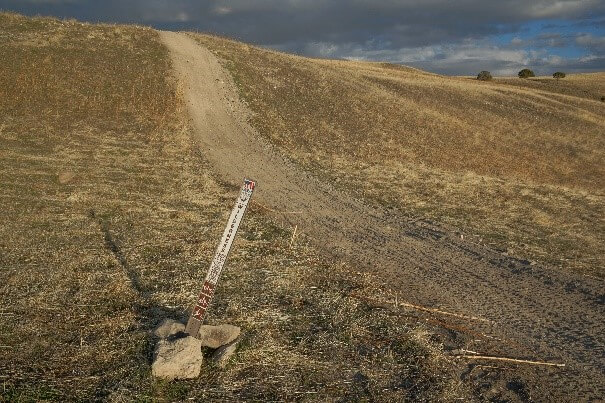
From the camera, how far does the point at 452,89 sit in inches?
1901

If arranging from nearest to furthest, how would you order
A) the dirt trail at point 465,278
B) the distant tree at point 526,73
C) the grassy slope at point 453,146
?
the dirt trail at point 465,278, the grassy slope at point 453,146, the distant tree at point 526,73

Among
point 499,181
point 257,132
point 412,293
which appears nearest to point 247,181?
point 412,293

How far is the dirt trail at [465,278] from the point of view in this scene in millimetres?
7996

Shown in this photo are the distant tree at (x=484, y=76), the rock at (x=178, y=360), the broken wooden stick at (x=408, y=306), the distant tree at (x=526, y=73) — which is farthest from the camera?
the distant tree at (x=526, y=73)

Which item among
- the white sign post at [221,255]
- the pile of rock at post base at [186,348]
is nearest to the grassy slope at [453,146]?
the pile of rock at post base at [186,348]

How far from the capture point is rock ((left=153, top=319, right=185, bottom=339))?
717 cm

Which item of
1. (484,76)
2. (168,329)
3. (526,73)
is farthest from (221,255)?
(526,73)

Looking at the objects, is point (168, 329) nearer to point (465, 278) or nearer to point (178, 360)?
point (178, 360)

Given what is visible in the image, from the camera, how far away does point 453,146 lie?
1216 inches

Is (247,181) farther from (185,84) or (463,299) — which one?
(185,84)

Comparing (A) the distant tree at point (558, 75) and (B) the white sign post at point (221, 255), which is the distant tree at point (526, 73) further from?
(B) the white sign post at point (221, 255)

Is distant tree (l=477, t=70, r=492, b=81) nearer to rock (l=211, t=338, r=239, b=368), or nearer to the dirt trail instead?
the dirt trail

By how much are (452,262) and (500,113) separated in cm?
3438

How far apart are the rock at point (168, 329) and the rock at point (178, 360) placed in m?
0.48
